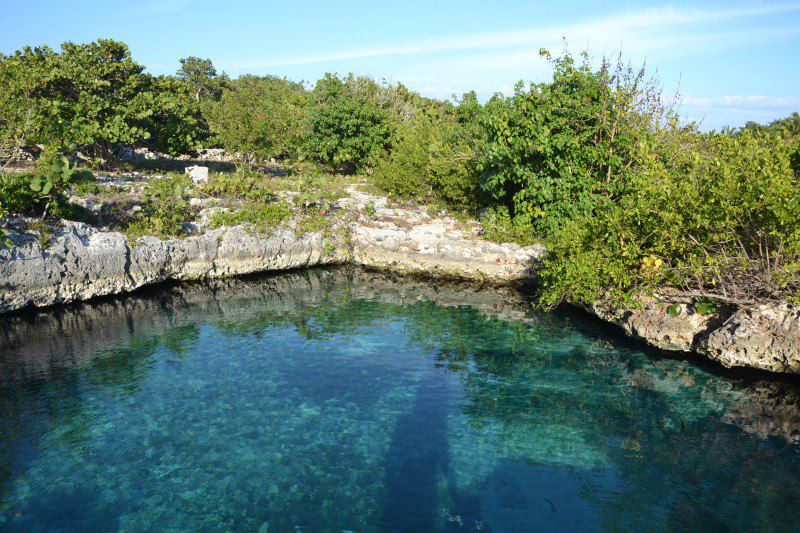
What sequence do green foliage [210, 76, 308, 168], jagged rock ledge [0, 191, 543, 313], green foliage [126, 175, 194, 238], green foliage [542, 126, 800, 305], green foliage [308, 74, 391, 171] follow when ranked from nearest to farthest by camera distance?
green foliage [542, 126, 800, 305], jagged rock ledge [0, 191, 543, 313], green foliage [126, 175, 194, 238], green foliage [210, 76, 308, 168], green foliage [308, 74, 391, 171]

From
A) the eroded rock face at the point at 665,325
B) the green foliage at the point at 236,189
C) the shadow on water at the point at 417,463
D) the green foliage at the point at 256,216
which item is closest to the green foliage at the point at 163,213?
the green foliage at the point at 256,216

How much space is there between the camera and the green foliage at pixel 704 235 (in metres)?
13.0

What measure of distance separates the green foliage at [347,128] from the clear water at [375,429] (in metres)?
21.9

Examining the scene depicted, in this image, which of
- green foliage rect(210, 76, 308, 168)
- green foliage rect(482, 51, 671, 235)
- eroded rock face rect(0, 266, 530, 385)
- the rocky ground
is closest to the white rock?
the rocky ground

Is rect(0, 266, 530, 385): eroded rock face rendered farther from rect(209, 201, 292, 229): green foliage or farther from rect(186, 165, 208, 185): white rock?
rect(186, 165, 208, 185): white rock

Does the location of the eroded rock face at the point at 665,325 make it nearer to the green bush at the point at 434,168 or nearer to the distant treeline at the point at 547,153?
the distant treeline at the point at 547,153

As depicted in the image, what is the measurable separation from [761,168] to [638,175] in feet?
24.5

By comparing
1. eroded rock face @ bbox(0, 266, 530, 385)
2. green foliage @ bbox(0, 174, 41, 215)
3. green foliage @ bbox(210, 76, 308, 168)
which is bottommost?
eroded rock face @ bbox(0, 266, 530, 385)

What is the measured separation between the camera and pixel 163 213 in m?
22.3

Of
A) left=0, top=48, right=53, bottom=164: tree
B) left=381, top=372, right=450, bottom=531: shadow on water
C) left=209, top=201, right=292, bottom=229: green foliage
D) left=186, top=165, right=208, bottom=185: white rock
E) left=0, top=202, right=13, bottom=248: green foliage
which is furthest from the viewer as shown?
left=186, top=165, right=208, bottom=185: white rock

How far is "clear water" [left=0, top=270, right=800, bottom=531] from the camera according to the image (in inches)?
356

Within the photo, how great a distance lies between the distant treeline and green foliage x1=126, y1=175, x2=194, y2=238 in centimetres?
451

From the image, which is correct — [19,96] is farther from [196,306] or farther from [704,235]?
[704,235]

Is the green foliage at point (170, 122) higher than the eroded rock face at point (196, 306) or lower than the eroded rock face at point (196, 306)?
higher
